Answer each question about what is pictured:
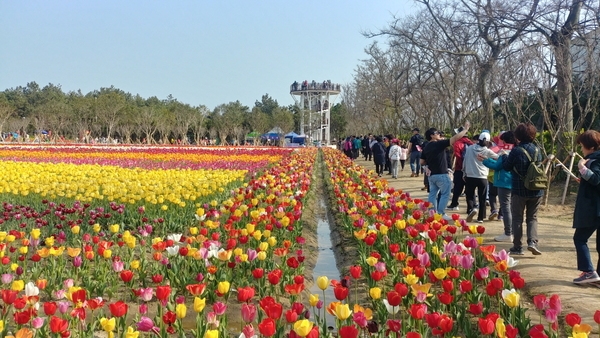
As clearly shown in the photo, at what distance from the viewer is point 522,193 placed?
621 centimetres

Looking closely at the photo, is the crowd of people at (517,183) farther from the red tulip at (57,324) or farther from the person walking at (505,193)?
the red tulip at (57,324)

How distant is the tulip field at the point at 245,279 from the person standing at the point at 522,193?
→ 2.78ft

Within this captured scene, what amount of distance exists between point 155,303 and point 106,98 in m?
58.5

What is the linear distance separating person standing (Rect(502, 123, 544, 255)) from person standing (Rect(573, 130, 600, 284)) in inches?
41.7

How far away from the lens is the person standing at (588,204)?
4953mm

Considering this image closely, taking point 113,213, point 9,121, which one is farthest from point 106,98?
A: point 113,213

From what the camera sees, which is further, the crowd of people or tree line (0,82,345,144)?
tree line (0,82,345,144)

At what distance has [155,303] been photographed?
482 centimetres

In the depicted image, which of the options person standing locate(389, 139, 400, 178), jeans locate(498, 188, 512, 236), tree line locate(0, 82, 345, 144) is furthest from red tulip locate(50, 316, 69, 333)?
tree line locate(0, 82, 345, 144)

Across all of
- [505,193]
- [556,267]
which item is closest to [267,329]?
[556,267]

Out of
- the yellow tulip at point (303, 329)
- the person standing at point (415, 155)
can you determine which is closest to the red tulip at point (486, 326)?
the yellow tulip at point (303, 329)

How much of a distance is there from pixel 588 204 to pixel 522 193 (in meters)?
1.19

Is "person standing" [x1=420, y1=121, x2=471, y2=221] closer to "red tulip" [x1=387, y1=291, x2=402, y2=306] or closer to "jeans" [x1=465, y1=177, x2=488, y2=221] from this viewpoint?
"jeans" [x1=465, y1=177, x2=488, y2=221]

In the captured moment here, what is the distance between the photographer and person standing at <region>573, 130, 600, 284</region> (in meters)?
4.95
